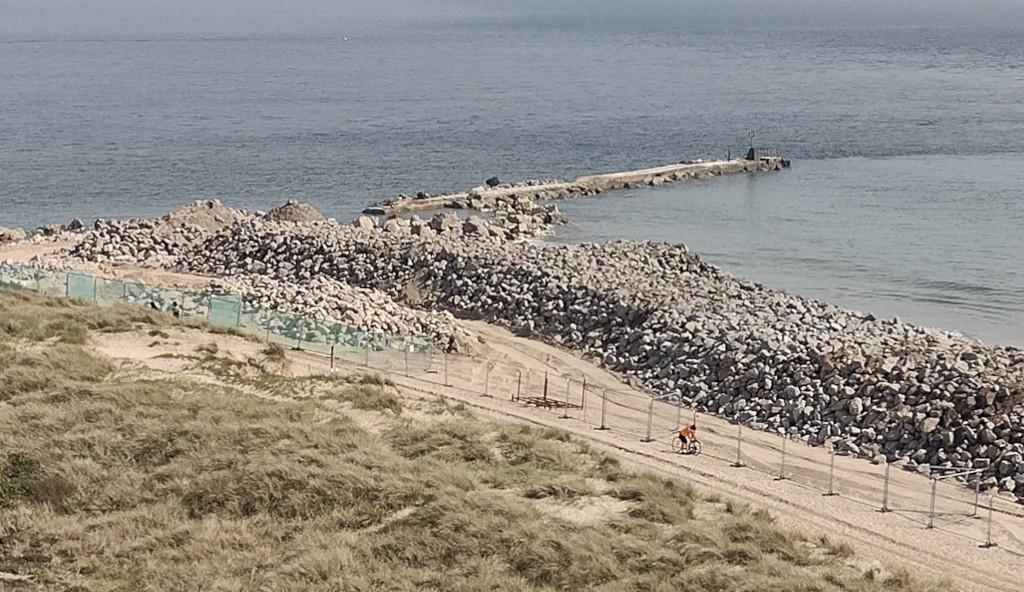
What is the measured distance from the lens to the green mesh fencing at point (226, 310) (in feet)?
97.2

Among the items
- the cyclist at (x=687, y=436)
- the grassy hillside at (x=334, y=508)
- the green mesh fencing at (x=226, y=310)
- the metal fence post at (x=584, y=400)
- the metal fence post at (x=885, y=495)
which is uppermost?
the grassy hillside at (x=334, y=508)

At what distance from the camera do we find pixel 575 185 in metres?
62.9

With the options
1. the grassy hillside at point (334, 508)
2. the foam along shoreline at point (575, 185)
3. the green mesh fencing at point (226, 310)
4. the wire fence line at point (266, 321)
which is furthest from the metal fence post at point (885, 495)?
the foam along shoreline at point (575, 185)

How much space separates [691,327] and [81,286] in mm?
15722

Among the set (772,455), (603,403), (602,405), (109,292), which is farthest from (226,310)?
(772,455)

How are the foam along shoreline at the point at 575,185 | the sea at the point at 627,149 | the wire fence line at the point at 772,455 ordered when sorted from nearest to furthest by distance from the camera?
1. the wire fence line at the point at 772,455
2. the sea at the point at 627,149
3. the foam along shoreline at the point at 575,185

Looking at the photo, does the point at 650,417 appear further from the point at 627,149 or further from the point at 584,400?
the point at 627,149

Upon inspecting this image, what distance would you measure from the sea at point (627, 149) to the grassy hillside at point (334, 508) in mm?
21675

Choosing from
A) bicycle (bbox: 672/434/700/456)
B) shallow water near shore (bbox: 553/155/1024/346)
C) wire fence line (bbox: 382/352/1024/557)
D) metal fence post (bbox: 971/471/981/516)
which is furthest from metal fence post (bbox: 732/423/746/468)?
shallow water near shore (bbox: 553/155/1024/346)

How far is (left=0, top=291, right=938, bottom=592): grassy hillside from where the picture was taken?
1387cm

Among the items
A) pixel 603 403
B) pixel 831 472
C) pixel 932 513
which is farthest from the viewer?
pixel 603 403

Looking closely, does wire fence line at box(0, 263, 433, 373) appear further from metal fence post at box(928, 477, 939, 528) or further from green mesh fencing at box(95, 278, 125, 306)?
metal fence post at box(928, 477, 939, 528)

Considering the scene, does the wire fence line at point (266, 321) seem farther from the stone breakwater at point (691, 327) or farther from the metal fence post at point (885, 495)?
the metal fence post at point (885, 495)

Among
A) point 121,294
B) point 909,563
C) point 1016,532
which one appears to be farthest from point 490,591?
point 121,294
